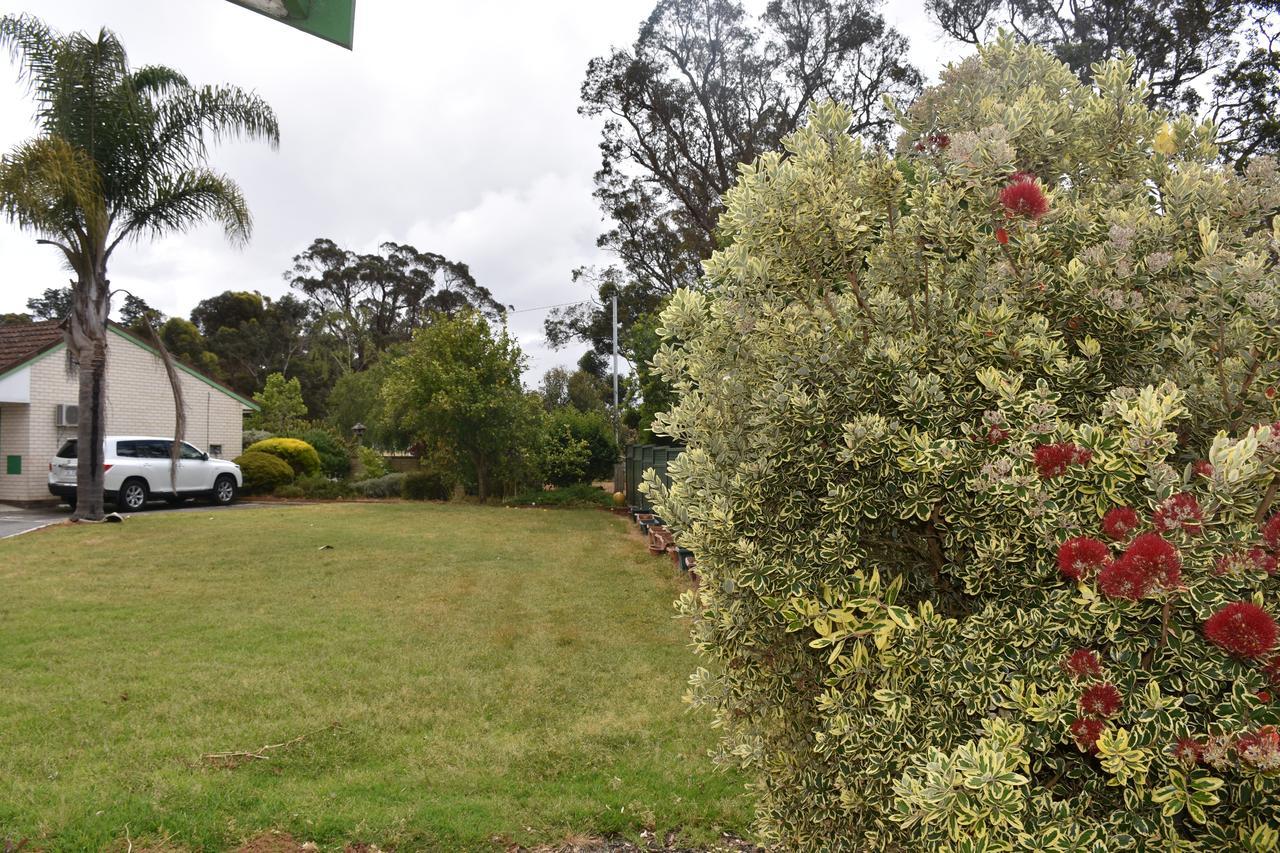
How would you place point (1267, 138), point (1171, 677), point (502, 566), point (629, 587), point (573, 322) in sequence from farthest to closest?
point (573, 322) < point (1267, 138) < point (502, 566) < point (629, 587) < point (1171, 677)

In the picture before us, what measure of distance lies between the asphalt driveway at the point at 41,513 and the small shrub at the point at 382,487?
329 centimetres

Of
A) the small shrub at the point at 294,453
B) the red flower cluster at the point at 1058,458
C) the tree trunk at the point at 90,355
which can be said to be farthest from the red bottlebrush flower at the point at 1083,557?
the small shrub at the point at 294,453

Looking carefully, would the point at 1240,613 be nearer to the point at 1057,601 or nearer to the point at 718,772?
the point at 1057,601

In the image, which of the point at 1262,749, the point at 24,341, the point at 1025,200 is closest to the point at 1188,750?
the point at 1262,749

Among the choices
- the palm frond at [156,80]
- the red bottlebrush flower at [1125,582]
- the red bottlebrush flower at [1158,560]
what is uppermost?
the palm frond at [156,80]

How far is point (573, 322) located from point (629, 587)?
108 ft

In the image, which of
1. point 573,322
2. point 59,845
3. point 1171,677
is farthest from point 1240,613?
point 573,322

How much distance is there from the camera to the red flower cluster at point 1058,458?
2.10 meters

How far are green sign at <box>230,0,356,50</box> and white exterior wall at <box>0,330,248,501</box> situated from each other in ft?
66.7

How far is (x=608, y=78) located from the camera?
25.7 m

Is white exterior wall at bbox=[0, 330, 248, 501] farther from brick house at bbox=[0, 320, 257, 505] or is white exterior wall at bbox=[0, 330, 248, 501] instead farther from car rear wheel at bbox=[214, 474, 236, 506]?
car rear wheel at bbox=[214, 474, 236, 506]

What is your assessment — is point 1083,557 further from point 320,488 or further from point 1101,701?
point 320,488

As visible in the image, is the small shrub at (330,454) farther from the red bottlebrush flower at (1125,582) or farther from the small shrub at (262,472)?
the red bottlebrush flower at (1125,582)

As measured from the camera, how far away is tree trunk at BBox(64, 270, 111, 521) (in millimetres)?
15281
